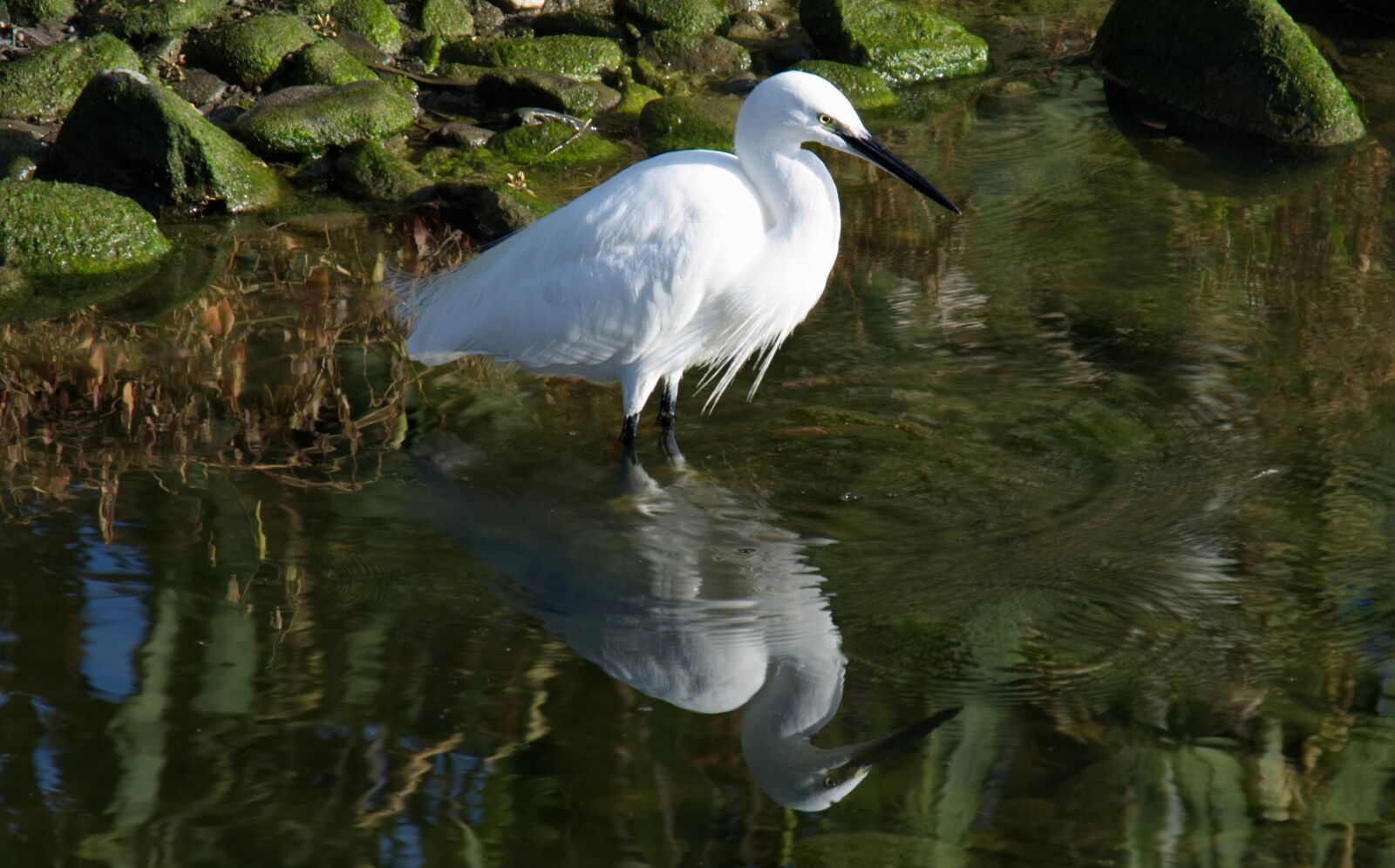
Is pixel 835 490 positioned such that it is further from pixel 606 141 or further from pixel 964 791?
pixel 606 141

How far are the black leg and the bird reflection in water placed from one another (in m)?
0.28

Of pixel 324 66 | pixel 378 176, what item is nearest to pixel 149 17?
pixel 324 66

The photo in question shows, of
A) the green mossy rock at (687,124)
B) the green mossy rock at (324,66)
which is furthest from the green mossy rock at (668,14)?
the green mossy rock at (324,66)

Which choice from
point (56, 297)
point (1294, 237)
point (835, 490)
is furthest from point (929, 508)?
point (56, 297)

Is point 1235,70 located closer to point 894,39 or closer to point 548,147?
point 894,39

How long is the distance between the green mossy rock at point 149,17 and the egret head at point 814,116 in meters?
4.99

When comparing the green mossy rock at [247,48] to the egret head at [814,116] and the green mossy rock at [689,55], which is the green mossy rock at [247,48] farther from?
the egret head at [814,116]

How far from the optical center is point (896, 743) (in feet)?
10.3

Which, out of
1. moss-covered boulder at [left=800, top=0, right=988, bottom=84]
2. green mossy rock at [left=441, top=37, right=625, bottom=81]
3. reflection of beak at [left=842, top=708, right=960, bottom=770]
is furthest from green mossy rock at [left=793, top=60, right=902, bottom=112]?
reflection of beak at [left=842, top=708, right=960, bottom=770]

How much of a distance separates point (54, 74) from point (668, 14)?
3.58m

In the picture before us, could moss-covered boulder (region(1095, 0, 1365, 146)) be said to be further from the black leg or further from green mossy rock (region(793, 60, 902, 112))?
the black leg

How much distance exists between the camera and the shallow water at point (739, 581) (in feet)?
9.60

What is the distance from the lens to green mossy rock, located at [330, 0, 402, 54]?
8.37 meters

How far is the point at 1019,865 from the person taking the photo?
9.01 ft
